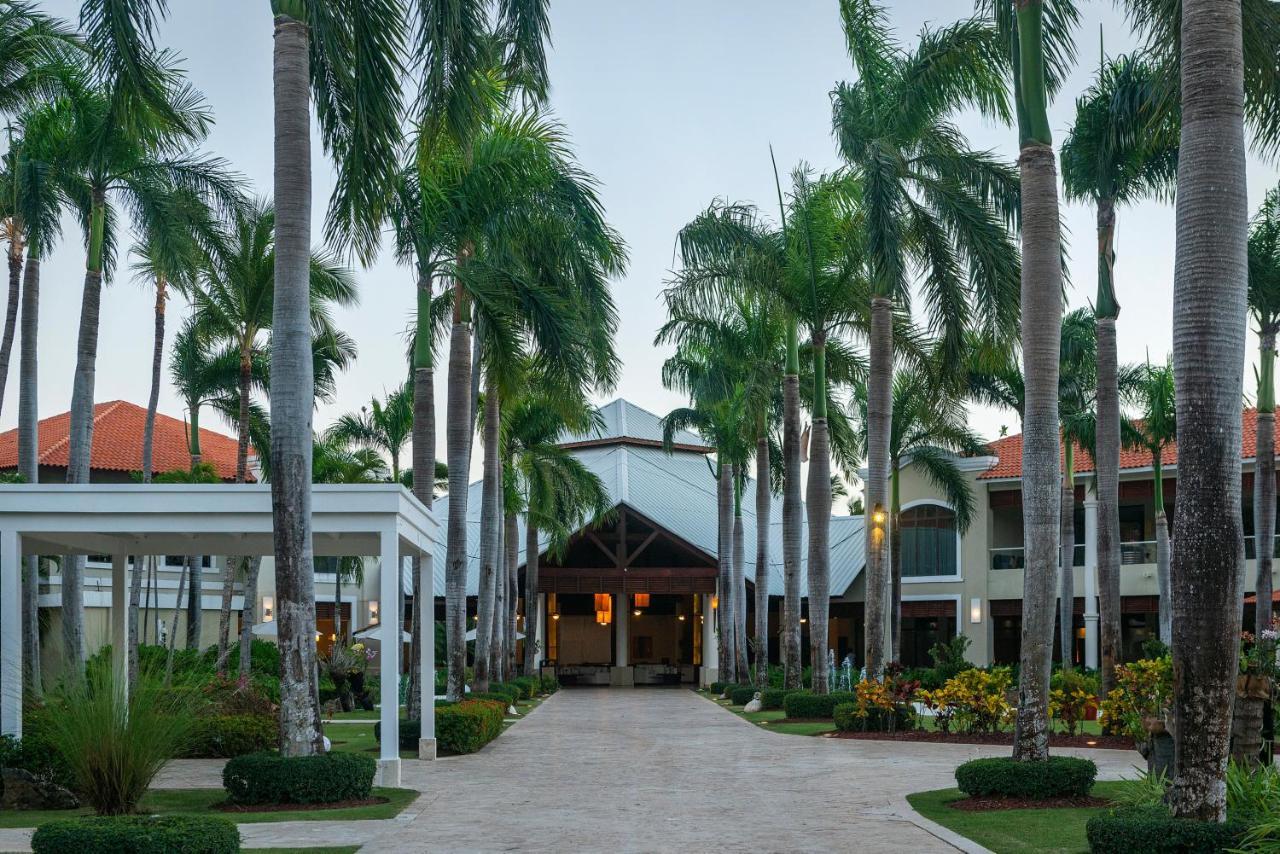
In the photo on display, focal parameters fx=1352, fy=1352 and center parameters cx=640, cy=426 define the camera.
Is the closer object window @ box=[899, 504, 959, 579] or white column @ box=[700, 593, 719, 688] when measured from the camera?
window @ box=[899, 504, 959, 579]

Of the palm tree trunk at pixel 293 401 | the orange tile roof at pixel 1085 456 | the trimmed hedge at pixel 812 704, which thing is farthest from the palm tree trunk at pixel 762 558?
the palm tree trunk at pixel 293 401

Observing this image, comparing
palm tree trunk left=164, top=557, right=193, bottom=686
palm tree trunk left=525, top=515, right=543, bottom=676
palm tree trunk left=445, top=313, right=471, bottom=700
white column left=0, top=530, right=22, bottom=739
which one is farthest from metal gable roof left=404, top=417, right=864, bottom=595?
white column left=0, top=530, right=22, bottom=739

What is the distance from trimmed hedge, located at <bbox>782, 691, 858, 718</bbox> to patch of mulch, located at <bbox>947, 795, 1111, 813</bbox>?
13.0 metres

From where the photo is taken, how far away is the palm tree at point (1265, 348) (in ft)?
84.6

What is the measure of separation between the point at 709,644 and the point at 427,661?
3262 centimetres

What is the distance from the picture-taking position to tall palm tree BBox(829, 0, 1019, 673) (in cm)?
1903

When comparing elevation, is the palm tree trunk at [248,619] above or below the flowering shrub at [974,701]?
above

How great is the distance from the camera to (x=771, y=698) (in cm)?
3166

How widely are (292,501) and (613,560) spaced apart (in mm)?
37235

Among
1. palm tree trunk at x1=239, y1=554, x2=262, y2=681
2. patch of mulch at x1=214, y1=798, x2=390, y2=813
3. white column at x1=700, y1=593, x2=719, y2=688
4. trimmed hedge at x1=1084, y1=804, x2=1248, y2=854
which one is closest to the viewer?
trimmed hedge at x1=1084, y1=804, x2=1248, y2=854

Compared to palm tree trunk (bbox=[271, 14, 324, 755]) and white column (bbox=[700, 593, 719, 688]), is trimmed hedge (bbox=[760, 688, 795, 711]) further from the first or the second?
palm tree trunk (bbox=[271, 14, 324, 755])

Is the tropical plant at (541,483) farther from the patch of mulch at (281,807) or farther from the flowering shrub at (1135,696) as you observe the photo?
the patch of mulch at (281,807)

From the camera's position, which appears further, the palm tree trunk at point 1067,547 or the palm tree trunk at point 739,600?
the palm tree trunk at point 739,600

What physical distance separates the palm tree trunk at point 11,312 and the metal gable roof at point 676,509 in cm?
2568
